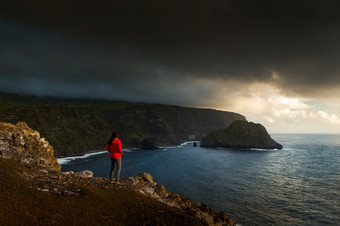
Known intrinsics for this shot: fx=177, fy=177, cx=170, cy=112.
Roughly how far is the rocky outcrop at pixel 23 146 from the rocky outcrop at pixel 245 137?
A: 151 meters

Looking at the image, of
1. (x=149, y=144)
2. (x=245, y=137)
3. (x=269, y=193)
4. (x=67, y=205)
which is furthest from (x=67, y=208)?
(x=149, y=144)

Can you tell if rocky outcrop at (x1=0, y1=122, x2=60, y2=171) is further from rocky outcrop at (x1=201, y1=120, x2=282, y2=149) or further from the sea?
rocky outcrop at (x1=201, y1=120, x2=282, y2=149)

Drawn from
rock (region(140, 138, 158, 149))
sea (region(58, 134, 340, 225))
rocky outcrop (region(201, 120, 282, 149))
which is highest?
rocky outcrop (region(201, 120, 282, 149))

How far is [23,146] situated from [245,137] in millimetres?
157045

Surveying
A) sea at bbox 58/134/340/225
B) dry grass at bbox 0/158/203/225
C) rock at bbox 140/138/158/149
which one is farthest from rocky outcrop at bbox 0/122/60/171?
rock at bbox 140/138/158/149

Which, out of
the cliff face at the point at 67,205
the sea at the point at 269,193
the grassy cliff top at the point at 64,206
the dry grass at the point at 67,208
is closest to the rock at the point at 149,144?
the sea at the point at 269,193

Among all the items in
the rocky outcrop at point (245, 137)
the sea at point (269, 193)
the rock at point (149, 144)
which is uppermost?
the rocky outcrop at point (245, 137)

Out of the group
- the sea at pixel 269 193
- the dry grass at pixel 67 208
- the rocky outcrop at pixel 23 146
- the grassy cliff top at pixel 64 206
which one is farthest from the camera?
the sea at pixel 269 193

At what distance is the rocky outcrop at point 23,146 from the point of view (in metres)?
21.8

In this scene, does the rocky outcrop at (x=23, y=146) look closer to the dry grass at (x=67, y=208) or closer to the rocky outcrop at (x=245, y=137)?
the dry grass at (x=67, y=208)

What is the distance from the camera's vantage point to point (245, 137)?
154 m

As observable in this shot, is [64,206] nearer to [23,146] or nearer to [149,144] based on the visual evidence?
[23,146]

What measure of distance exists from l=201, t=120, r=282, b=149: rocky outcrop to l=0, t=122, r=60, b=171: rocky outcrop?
5964 inches

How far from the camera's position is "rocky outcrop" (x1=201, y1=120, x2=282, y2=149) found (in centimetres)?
14888
